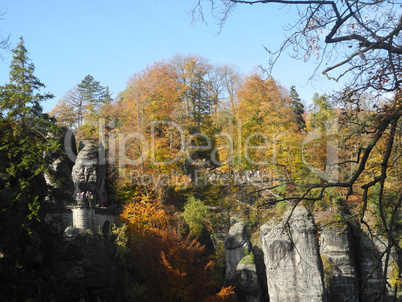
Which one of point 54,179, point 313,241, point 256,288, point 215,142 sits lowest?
point 256,288

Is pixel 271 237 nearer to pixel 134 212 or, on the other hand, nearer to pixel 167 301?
pixel 167 301

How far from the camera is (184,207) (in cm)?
2555

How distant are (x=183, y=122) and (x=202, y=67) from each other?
10108 mm

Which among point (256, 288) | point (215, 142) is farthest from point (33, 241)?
point (215, 142)

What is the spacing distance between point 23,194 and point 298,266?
11.3 meters

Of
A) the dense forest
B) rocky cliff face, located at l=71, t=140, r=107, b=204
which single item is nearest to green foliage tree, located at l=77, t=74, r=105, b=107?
the dense forest

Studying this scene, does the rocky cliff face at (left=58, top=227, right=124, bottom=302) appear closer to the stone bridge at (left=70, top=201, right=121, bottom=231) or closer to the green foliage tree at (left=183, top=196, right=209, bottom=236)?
the stone bridge at (left=70, top=201, right=121, bottom=231)

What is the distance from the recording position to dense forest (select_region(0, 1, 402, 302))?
1085 centimetres

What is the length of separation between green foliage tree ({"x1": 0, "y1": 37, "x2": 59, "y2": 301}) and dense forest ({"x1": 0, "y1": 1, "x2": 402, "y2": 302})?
0.04 metres

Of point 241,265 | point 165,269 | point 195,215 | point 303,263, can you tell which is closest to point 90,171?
point 195,215

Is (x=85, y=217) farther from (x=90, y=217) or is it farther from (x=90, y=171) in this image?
(x=90, y=171)

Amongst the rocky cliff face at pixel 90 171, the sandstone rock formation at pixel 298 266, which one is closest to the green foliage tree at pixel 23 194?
the sandstone rock formation at pixel 298 266

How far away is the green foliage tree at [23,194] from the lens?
1067cm

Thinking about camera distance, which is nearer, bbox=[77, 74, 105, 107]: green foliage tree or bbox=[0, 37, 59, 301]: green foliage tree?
bbox=[0, 37, 59, 301]: green foliage tree
